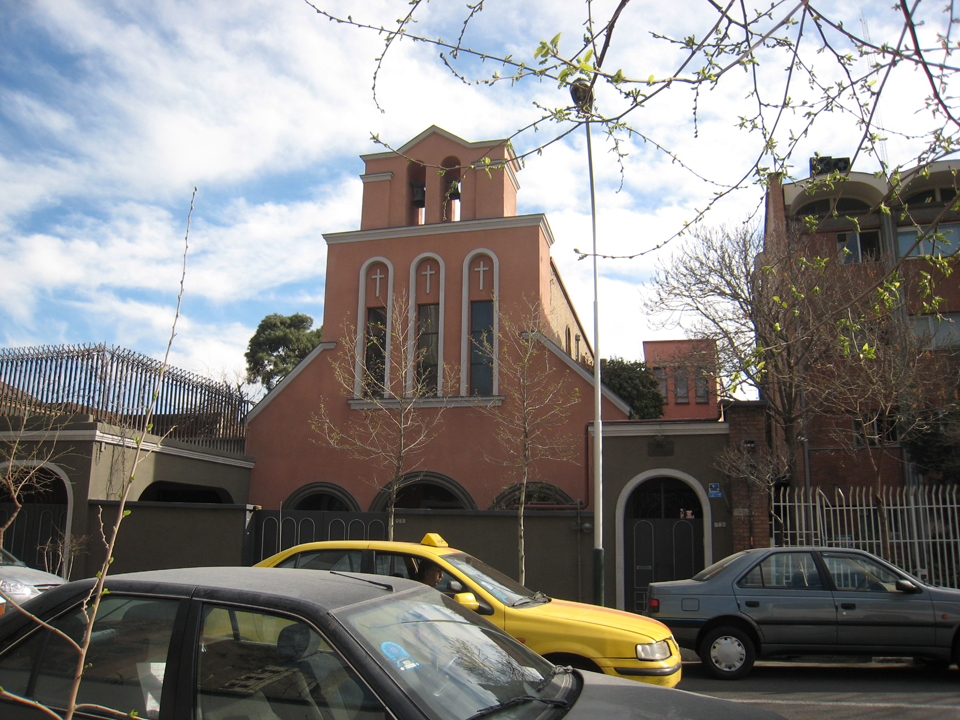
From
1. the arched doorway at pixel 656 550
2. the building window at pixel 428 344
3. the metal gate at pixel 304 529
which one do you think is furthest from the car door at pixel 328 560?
the building window at pixel 428 344

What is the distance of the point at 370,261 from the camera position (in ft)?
66.5

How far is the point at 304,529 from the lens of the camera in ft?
46.6

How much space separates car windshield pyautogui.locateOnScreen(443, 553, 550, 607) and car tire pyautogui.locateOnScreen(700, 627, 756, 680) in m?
2.91

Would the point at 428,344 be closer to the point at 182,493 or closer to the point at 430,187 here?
the point at 430,187

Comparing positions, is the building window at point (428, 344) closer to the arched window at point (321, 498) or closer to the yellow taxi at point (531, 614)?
the arched window at point (321, 498)

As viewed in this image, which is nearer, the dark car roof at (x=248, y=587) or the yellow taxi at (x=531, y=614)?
the dark car roof at (x=248, y=587)

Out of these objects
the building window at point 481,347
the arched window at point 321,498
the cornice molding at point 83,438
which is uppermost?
the building window at point 481,347

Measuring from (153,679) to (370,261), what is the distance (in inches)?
704

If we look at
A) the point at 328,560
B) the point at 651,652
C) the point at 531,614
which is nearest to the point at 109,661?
the point at 531,614

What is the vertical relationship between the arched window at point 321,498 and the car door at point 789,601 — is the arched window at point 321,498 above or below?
above

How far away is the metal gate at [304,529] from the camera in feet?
46.2

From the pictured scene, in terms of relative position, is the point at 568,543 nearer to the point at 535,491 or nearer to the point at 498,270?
the point at 535,491

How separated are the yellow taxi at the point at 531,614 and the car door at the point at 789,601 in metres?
2.76

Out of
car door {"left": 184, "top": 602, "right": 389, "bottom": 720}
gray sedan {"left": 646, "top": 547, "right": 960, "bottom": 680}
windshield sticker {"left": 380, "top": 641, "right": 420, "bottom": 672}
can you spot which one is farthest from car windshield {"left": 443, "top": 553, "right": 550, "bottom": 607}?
car door {"left": 184, "top": 602, "right": 389, "bottom": 720}
